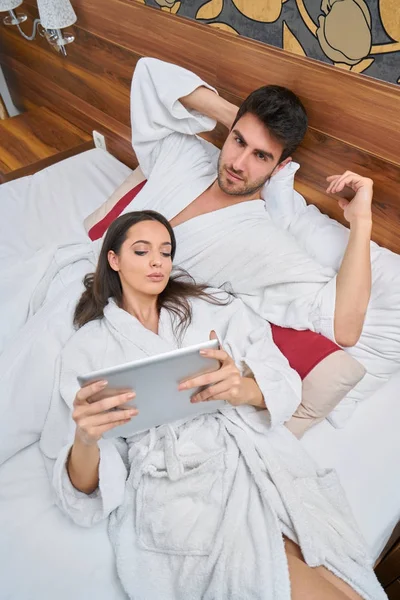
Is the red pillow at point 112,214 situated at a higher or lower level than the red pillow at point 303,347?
lower

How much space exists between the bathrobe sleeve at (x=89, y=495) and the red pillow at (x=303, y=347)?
536mm

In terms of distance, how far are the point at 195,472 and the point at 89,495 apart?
0.80ft

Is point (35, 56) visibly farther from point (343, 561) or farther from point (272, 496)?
point (343, 561)

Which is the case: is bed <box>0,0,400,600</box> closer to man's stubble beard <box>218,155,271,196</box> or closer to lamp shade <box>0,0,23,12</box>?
man's stubble beard <box>218,155,271,196</box>

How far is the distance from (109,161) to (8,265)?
31.3 inches

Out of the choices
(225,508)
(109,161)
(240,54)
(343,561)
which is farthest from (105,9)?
(343,561)

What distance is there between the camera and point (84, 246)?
60.1 inches

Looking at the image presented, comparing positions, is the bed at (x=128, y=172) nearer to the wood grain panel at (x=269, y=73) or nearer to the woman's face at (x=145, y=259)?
the wood grain panel at (x=269, y=73)

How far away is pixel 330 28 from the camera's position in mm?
1132

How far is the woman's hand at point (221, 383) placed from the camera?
2.74ft

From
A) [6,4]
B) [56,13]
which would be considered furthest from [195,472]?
[6,4]

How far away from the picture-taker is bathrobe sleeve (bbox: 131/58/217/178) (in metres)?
1.53

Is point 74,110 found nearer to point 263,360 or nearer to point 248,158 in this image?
point 248,158

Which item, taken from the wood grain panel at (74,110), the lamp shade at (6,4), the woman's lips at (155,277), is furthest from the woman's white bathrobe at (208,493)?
the lamp shade at (6,4)
